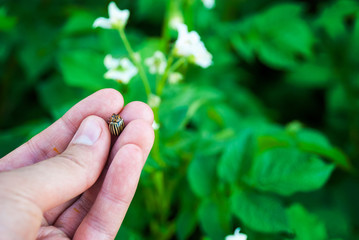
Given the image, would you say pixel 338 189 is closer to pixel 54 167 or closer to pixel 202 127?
pixel 202 127

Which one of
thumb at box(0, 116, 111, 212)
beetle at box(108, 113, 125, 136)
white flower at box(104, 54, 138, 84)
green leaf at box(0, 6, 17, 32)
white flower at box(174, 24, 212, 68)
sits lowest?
thumb at box(0, 116, 111, 212)

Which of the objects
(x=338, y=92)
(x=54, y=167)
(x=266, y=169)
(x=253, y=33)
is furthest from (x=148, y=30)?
(x=54, y=167)

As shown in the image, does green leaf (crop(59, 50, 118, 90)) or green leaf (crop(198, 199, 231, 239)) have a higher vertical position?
green leaf (crop(59, 50, 118, 90))

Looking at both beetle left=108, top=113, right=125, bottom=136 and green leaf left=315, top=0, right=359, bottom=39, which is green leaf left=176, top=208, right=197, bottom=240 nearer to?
beetle left=108, top=113, right=125, bottom=136

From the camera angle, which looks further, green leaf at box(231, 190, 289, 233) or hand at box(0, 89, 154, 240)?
green leaf at box(231, 190, 289, 233)

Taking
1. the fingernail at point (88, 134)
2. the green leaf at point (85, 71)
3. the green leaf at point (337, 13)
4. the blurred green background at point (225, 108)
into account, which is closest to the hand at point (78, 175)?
the fingernail at point (88, 134)

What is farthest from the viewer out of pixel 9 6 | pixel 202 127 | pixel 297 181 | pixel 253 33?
pixel 9 6

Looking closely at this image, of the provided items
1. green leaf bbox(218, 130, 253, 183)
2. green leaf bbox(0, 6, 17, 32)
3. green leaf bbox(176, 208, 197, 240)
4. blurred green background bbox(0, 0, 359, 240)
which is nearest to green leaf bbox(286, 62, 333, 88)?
blurred green background bbox(0, 0, 359, 240)
